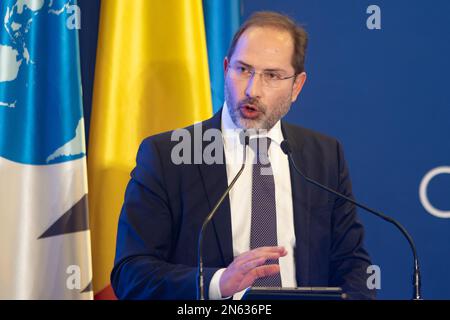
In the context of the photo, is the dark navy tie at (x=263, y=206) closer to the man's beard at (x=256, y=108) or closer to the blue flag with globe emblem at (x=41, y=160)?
the man's beard at (x=256, y=108)

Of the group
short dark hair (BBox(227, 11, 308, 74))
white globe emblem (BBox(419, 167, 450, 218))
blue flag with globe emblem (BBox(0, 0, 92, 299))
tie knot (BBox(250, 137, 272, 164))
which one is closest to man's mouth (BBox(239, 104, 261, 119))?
tie knot (BBox(250, 137, 272, 164))

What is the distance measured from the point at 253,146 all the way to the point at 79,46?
986 millimetres

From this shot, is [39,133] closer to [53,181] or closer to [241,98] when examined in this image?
[53,181]

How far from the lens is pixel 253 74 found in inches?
104

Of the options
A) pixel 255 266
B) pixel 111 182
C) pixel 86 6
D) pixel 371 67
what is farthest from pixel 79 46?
pixel 255 266

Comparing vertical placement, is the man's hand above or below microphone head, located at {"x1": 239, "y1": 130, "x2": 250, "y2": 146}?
below

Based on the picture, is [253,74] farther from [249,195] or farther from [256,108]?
[249,195]

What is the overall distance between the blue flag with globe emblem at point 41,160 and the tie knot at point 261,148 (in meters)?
0.71

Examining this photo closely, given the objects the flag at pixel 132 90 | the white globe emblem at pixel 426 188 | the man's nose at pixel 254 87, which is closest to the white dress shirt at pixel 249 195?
the man's nose at pixel 254 87

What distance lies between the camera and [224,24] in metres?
3.21

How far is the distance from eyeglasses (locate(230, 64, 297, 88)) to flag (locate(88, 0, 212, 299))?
0.49 m

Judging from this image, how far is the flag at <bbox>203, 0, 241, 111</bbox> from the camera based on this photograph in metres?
3.20

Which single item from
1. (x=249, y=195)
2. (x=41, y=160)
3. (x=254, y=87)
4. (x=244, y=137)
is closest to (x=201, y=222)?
(x=249, y=195)

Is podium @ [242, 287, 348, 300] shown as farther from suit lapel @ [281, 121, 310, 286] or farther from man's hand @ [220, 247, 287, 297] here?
suit lapel @ [281, 121, 310, 286]
